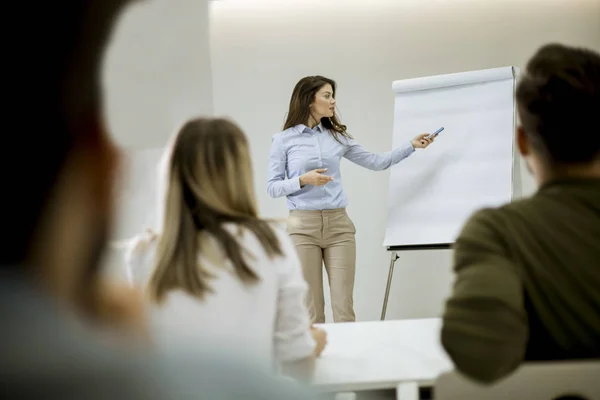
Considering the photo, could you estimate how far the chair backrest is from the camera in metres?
0.80

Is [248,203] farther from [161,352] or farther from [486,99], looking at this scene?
[486,99]

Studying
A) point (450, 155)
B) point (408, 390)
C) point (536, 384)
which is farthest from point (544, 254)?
point (450, 155)

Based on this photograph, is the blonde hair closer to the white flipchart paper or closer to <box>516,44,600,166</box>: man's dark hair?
<box>516,44,600,166</box>: man's dark hair

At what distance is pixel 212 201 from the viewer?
0.92m

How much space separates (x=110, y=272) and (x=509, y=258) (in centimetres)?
61

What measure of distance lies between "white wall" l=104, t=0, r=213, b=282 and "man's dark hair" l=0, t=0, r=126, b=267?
2 centimetres

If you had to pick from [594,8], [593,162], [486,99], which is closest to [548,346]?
[593,162]

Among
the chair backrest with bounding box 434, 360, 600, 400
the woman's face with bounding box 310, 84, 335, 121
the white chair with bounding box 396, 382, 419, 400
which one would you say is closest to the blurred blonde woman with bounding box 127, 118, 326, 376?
the chair backrest with bounding box 434, 360, 600, 400

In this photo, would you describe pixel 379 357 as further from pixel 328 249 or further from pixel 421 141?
pixel 421 141

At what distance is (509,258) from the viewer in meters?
0.84

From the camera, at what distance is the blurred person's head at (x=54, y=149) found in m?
0.31

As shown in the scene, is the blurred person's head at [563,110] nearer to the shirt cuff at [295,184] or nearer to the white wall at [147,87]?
the white wall at [147,87]

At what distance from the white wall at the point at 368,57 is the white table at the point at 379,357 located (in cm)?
264

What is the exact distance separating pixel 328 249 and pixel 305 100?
0.72 meters
